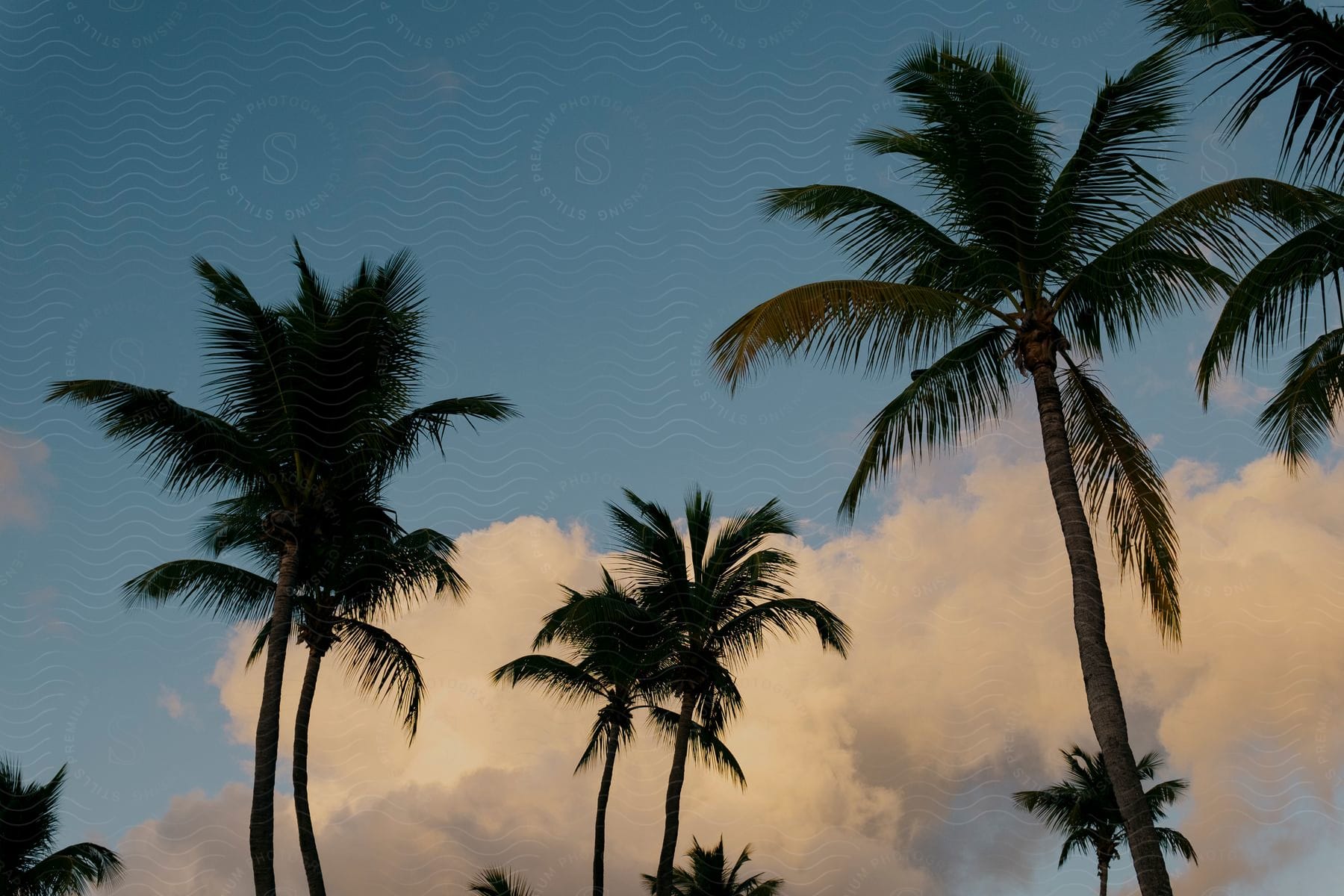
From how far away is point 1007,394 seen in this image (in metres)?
12.0

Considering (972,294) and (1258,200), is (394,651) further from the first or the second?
(1258,200)

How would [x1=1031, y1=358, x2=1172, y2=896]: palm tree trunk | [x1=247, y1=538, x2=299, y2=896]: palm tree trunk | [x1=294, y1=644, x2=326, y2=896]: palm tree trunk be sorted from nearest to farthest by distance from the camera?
[x1=1031, y1=358, x2=1172, y2=896]: palm tree trunk
[x1=247, y1=538, x2=299, y2=896]: palm tree trunk
[x1=294, y1=644, x2=326, y2=896]: palm tree trunk

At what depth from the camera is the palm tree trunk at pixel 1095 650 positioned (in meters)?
9.05

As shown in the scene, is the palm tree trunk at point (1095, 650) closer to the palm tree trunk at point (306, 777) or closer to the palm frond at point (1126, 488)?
the palm frond at point (1126, 488)

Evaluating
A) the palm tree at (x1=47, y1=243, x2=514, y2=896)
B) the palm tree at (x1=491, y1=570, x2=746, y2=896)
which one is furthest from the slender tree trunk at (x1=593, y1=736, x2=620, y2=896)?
the palm tree at (x1=47, y1=243, x2=514, y2=896)

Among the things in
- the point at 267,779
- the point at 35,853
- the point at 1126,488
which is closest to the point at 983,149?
the point at 1126,488

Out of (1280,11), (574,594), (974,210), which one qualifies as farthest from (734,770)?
(1280,11)

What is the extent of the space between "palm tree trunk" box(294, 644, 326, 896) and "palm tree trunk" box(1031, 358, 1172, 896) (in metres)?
12.4

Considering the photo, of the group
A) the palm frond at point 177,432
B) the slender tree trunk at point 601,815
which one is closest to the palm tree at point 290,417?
the palm frond at point 177,432

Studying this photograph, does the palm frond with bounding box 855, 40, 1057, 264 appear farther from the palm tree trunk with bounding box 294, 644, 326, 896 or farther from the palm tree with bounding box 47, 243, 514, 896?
the palm tree trunk with bounding box 294, 644, 326, 896

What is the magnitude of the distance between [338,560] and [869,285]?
834 cm

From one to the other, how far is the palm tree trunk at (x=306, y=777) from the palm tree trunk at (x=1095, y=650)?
40.6 feet

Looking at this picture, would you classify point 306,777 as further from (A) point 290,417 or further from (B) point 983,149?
(B) point 983,149

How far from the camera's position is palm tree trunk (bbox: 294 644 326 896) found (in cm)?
1812
